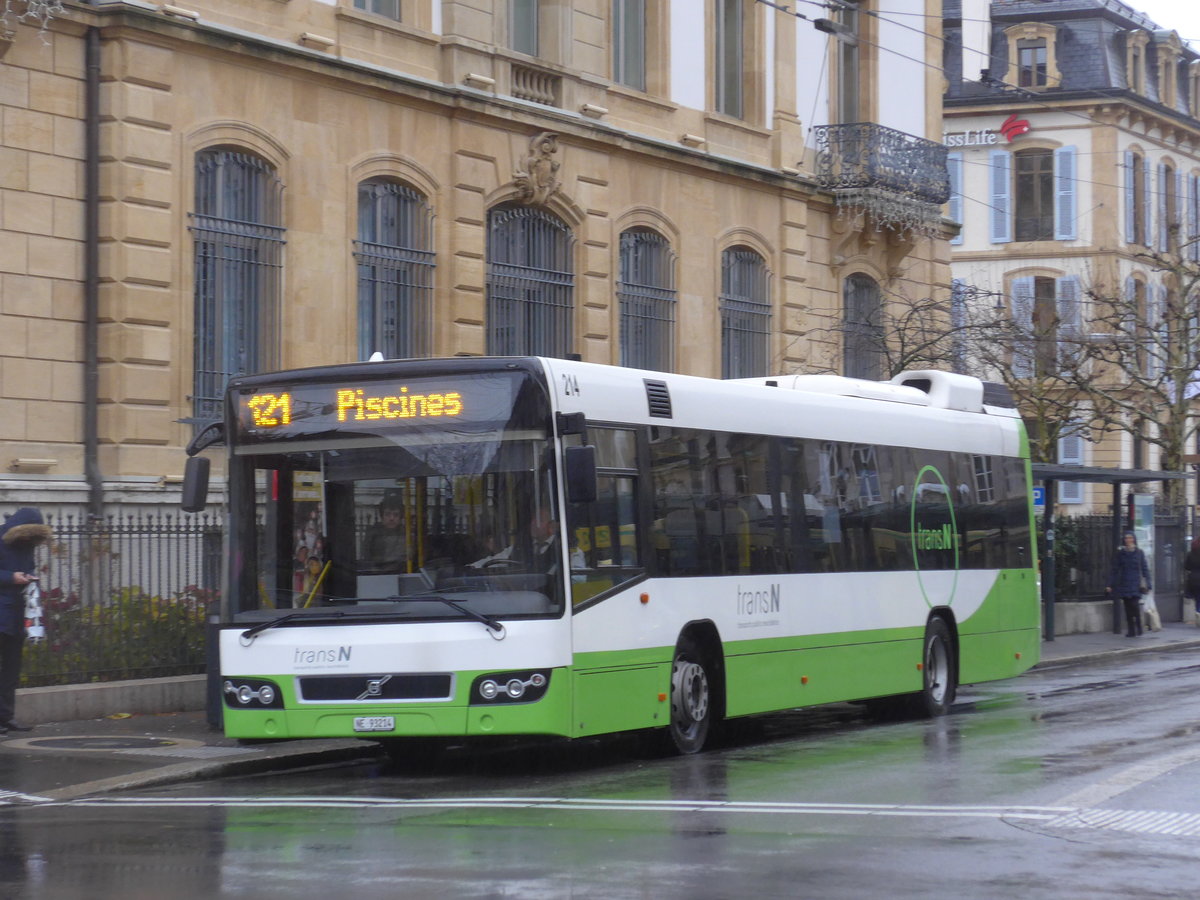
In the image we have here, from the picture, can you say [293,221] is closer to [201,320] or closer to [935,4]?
[201,320]

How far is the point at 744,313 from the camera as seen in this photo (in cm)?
2897

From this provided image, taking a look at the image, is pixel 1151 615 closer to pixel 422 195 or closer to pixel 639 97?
pixel 639 97

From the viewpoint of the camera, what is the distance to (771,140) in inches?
1161

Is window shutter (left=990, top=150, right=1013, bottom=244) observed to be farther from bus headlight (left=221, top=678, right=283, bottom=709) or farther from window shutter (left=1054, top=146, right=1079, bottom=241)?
bus headlight (left=221, top=678, right=283, bottom=709)

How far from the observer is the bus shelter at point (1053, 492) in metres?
27.6

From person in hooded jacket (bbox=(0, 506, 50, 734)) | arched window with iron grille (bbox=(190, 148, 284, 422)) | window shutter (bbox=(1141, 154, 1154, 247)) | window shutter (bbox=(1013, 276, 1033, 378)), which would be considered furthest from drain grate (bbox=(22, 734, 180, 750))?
window shutter (bbox=(1141, 154, 1154, 247))

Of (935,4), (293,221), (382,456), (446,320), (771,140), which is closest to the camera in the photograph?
(382,456)

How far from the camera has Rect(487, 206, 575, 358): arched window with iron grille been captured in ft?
80.4

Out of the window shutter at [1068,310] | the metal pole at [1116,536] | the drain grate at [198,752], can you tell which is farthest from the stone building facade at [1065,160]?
the drain grate at [198,752]

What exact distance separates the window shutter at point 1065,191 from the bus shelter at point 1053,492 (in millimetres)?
27119

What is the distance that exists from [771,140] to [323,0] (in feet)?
31.3

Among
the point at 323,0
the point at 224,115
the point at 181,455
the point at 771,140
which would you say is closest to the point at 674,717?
the point at 181,455

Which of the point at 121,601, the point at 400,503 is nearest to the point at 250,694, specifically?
the point at 400,503

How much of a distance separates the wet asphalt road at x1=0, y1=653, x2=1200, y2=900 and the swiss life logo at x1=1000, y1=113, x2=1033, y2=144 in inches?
1790
